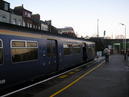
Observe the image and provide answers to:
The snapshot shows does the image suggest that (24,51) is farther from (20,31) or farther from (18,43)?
(20,31)

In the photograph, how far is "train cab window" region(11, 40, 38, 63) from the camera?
778 cm

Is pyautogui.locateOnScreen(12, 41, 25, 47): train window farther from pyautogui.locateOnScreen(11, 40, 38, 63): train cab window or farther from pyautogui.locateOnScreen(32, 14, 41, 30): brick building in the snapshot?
pyautogui.locateOnScreen(32, 14, 41, 30): brick building

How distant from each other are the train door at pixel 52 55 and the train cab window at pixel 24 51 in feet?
5.71

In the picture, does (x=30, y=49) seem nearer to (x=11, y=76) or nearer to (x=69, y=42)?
(x=11, y=76)

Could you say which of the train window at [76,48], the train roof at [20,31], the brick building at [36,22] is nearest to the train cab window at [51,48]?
the train roof at [20,31]

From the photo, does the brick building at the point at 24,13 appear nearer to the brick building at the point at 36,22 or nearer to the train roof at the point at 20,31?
the brick building at the point at 36,22

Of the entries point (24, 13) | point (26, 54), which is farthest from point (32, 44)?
point (24, 13)

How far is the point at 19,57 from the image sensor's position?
8062 mm

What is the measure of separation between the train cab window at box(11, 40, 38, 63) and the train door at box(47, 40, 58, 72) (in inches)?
68.5

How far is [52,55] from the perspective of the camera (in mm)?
11797

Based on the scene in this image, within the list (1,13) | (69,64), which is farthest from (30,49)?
(1,13)

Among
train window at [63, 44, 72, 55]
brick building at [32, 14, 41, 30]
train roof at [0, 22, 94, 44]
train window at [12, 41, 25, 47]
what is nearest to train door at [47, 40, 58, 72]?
train roof at [0, 22, 94, 44]

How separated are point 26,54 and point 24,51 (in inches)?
8.6

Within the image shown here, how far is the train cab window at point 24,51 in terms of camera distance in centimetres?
778
